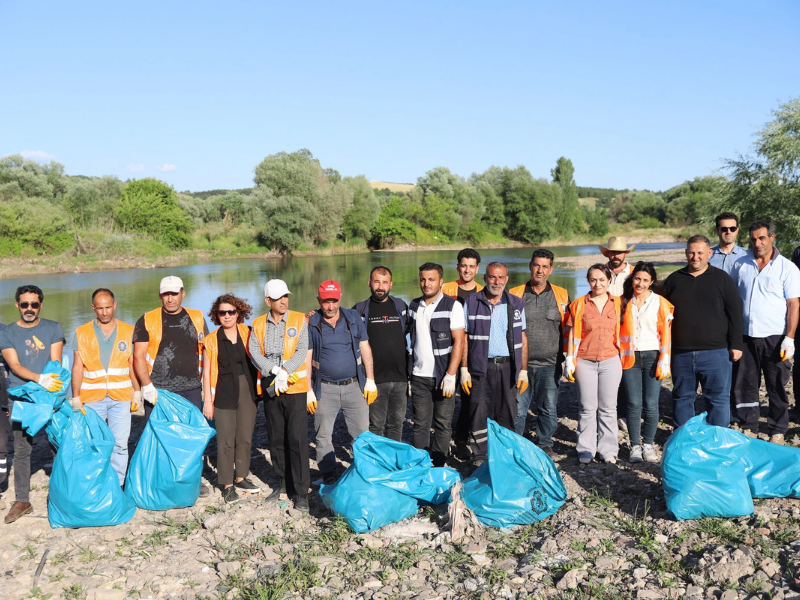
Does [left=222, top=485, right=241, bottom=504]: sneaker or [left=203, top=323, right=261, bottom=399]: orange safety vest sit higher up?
[left=203, top=323, right=261, bottom=399]: orange safety vest

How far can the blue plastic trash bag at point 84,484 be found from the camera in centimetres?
371

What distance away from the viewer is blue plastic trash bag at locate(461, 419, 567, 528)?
3553 millimetres

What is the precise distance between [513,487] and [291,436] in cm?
155

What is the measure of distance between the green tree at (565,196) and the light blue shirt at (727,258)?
186 feet

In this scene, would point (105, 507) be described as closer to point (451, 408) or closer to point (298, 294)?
point (451, 408)

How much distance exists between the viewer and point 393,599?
9.48 ft

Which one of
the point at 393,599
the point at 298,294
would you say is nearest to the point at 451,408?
Result: the point at 393,599

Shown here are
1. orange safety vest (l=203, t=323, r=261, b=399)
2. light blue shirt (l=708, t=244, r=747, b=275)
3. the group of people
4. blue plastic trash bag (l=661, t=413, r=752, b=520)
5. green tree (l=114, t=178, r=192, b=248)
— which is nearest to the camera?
blue plastic trash bag (l=661, t=413, r=752, b=520)

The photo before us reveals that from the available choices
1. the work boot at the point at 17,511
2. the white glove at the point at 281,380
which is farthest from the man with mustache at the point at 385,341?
the work boot at the point at 17,511

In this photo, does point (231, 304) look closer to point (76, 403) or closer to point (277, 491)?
point (76, 403)

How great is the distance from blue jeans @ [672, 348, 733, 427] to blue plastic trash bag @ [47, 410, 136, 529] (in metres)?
4.11

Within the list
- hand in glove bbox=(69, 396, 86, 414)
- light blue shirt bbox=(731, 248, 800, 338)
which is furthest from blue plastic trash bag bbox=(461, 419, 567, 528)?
hand in glove bbox=(69, 396, 86, 414)

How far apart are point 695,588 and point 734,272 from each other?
10.3ft

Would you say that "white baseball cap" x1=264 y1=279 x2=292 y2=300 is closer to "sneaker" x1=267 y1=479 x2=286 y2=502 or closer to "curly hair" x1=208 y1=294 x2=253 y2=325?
"curly hair" x1=208 y1=294 x2=253 y2=325
